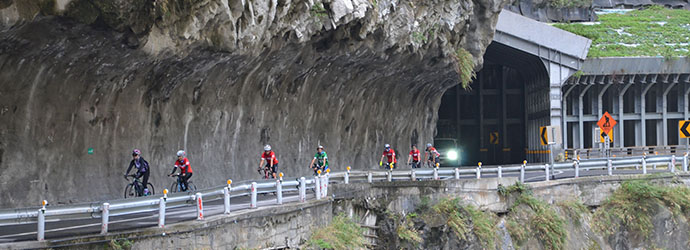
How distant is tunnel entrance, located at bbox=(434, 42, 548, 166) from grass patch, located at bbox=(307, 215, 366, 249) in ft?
140

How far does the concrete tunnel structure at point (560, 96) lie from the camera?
54.4m

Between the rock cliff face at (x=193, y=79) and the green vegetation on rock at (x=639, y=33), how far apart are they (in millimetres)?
20407

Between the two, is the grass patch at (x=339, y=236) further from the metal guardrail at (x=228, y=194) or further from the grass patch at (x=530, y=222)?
the grass patch at (x=530, y=222)

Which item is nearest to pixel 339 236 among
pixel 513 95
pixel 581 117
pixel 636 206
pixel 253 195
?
pixel 253 195

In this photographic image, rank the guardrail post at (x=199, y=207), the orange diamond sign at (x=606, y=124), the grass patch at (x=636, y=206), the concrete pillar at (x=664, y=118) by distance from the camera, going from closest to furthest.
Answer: the guardrail post at (x=199, y=207) < the grass patch at (x=636, y=206) < the orange diamond sign at (x=606, y=124) < the concrete pillar at (x=664, y=118)

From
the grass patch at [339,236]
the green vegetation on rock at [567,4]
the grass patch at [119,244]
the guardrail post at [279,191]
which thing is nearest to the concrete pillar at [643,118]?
the green vegetation on rock at [567,4]

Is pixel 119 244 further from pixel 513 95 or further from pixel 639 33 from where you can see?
pixel 513 95

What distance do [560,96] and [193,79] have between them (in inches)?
1332

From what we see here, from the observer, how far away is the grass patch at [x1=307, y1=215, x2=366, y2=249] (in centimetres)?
1905

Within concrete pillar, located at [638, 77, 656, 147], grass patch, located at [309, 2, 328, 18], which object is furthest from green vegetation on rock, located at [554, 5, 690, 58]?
grass patch, located at [309, 2, 328, 18]

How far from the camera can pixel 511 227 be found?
27250 mm

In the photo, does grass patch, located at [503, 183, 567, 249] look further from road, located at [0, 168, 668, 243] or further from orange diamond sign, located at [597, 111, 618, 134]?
road, located at [0, 168, 668, 243]

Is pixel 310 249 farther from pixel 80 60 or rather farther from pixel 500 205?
pixel 500 205

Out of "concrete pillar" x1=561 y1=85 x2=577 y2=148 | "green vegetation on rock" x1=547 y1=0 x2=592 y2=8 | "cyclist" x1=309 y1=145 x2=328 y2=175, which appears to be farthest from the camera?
"green vegetation on rock" x1=547 y1=0 x2=592 y2=8
